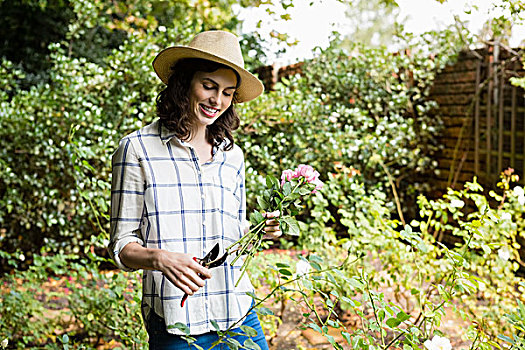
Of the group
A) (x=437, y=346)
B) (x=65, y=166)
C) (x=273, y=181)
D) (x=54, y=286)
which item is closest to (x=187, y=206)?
(x=273, y=181)

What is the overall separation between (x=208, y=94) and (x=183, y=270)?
0.54 metres

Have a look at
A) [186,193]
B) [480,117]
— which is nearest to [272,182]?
[186,193]

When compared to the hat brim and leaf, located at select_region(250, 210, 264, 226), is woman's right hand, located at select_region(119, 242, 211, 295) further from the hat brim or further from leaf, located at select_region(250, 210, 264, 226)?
the hat brim

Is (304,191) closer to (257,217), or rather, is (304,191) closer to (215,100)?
(257,217)

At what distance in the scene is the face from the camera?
1.49m

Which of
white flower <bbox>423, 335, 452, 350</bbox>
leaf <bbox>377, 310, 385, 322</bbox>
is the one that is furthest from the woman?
white flower <bbox>423, 335, 452, 350</bbox>

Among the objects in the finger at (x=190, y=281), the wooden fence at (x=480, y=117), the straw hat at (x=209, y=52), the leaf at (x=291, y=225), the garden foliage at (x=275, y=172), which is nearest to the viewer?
the finger at (x=190, y=281)

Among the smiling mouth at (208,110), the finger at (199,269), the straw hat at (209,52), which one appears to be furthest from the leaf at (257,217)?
the straw hat at (209,52)

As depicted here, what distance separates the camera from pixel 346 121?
504cm

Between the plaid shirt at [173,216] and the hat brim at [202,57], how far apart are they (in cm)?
19

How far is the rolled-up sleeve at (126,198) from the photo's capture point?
1383mm

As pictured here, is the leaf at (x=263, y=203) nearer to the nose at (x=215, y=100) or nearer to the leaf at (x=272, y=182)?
the leaf at (x=272, y=182)

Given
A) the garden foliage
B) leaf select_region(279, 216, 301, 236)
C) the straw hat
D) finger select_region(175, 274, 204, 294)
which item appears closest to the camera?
finger select_region(175, 274, 204, 294)

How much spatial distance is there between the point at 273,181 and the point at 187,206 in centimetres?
26
